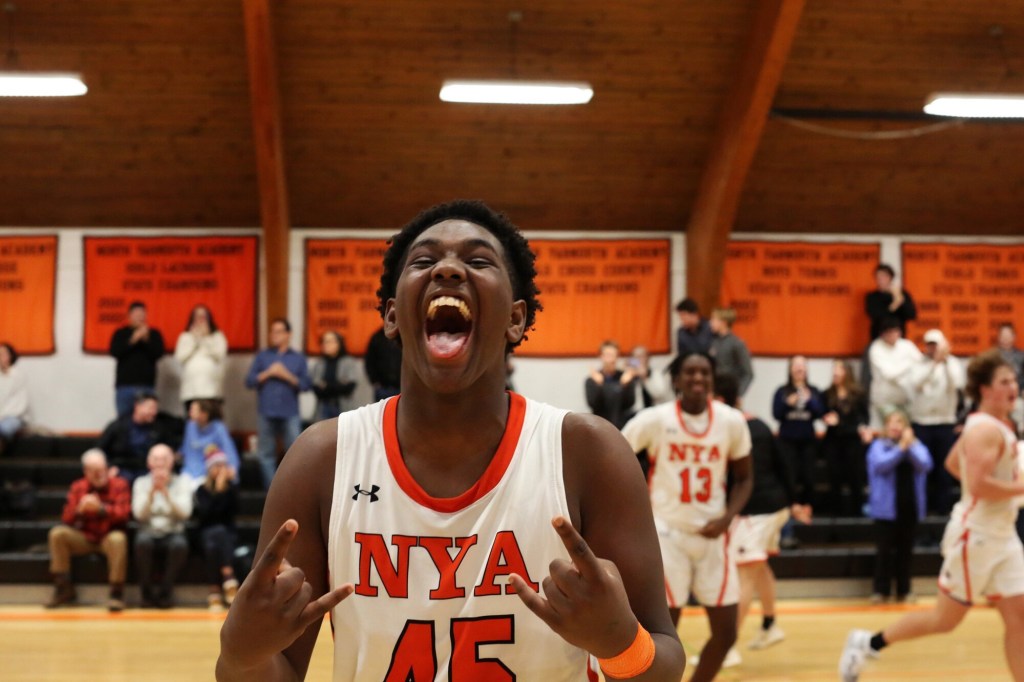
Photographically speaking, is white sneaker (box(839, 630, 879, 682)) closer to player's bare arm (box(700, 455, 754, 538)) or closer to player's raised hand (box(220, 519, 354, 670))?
player's bare arm (box(700, 455, 754, 538))

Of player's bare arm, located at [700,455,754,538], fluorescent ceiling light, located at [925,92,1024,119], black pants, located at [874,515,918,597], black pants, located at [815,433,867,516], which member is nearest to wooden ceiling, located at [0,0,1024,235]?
fluorescent ceiling light, located at [925,92,1024,119]

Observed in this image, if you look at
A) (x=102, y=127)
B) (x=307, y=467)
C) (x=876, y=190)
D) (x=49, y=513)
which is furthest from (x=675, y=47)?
(x=307, y=467)

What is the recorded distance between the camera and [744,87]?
38.3ft

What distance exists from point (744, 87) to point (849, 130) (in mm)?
1828

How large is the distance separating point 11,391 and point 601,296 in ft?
22.6

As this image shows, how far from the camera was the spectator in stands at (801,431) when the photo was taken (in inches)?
443

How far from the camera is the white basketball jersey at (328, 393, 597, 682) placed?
2.03m

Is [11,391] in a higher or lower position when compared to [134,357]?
lower

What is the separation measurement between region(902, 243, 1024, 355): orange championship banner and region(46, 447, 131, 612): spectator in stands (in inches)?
385

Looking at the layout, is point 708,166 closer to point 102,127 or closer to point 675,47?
point 675,47

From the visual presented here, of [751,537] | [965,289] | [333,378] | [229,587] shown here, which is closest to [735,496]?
[751,537]

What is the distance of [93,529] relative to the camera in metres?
9.77

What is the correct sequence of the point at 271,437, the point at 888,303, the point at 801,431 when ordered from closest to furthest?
1. the point at 801,431
2. the point at 271,437
3. the point at 888,303

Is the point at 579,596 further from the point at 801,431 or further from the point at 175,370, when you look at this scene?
the point at 175,370
